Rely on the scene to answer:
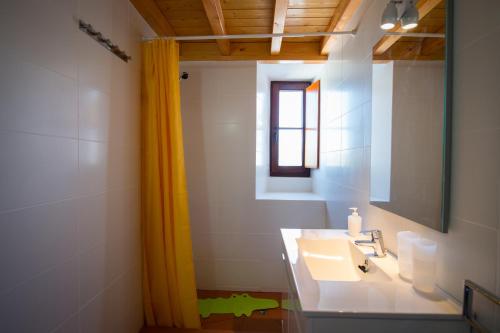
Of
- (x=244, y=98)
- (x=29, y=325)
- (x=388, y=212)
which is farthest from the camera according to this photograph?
(x=244, y=98)

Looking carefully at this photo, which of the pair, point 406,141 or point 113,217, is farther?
point 113,217

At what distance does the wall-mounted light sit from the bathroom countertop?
1.02 metres

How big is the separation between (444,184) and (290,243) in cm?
70

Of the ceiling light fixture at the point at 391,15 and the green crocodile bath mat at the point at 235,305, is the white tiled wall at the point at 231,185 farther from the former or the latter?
the ceiling light fixture at the point at 391,15

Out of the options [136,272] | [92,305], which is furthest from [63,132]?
[136,272]

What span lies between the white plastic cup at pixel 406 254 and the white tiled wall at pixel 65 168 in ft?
4.58

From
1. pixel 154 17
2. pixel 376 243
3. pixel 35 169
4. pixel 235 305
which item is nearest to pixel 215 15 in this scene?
pixel 154 17

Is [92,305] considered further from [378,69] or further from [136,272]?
[378,69]

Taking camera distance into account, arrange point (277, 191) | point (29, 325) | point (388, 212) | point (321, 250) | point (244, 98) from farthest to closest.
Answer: point (277, 191), point (244, 98), point (321, 250), point (388, 212), point (29, 325)

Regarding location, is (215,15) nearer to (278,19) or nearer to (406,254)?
(278,19)

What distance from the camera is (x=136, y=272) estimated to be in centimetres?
174

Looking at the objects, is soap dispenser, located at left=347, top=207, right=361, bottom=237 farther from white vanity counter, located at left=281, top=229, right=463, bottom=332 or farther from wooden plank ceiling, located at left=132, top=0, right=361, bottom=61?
wooden plank ceiling, located at left=132, top=0, right=361, bottom=61

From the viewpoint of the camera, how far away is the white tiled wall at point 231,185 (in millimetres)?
2260

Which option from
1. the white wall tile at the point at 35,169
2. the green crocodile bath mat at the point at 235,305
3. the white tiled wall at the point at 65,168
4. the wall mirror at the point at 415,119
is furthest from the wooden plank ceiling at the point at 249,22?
the green crocodile bath mat at the point at 235,305
